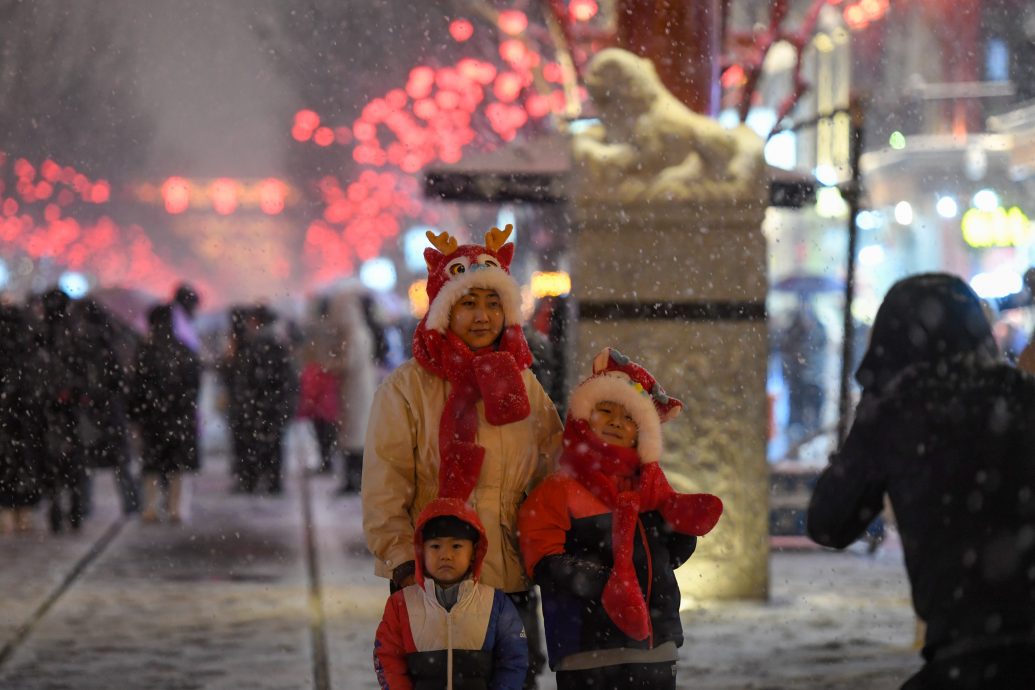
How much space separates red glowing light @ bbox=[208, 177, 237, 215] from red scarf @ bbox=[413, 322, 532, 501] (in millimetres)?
89684

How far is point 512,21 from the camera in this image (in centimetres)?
1527

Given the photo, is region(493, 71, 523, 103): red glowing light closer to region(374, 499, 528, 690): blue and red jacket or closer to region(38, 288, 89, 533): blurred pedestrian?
region(38, 288, 89, 533): blurred pedestrian

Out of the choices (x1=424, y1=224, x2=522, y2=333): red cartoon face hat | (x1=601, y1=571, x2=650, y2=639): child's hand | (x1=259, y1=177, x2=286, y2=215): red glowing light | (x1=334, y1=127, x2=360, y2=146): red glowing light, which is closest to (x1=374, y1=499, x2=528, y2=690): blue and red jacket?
(x1=601, y1=571, x2=650, y2=639): child's hand

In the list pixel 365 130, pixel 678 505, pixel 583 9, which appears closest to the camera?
pixel 678 505

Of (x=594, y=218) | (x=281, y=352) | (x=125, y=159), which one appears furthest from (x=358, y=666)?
(x=125, y=159)

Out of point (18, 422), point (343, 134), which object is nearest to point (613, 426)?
point (18, 422)

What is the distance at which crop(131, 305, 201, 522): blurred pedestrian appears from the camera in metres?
12.4

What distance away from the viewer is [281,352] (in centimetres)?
1560

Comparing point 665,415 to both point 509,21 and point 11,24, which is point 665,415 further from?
point 11,24

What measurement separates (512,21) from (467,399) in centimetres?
1151

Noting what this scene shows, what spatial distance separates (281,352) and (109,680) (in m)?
9.17

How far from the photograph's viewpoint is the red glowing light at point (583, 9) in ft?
44.7

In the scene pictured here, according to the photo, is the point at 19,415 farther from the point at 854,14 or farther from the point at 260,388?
the point at 854,14

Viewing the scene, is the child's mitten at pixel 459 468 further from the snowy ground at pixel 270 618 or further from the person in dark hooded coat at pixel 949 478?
the snowy ground at pixel 270 618
